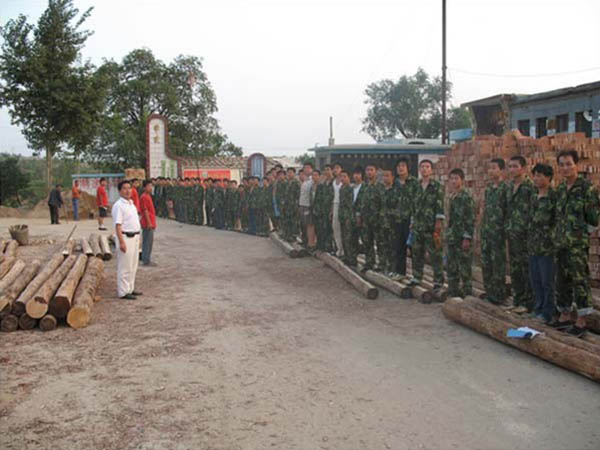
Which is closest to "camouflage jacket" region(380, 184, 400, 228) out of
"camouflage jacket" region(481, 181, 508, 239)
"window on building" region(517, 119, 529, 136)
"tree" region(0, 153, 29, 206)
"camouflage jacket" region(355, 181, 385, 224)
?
"camouflage jacket" region(355, 181, 385, 224)

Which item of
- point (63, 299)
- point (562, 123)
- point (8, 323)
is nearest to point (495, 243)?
point (63, 299)

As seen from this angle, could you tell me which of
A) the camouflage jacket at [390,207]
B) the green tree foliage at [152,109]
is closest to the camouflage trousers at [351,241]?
the camouflage jacket at [390,207]

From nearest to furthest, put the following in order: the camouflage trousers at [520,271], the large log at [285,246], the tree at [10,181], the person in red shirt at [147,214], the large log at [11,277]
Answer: the camouflage trousers at [520,271] < the large log at [11,277] < the person in red shirt at [147,214] < the large log at [285,246] < the tree at [10,181]

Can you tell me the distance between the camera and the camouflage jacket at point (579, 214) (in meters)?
6.19

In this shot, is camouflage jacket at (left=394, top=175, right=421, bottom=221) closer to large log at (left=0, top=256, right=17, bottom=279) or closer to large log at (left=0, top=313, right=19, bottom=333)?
large log at (left=0, top=313, right=19, bottom=333)

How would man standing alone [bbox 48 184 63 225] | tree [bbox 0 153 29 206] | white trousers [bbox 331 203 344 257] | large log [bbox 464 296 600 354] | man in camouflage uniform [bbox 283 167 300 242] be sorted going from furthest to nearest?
tree [bbox 0 153 29 206] < man standing alone [bbox 48 184 63 225] < man in camouflage uniform [bbox 283 167 300 242] < white trousers [bbox 331 203 344 257] < large log [bbox 464 296 600 354]

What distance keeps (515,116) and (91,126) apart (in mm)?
19339

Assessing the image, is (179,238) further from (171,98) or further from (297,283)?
(171,98)

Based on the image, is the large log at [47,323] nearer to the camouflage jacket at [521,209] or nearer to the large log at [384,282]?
the large log at [384,282]

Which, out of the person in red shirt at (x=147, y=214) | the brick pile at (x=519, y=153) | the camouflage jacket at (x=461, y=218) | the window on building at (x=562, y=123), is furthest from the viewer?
the window on building at (x=562, y=123)

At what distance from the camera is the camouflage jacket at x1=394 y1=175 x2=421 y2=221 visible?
A: 9.49 meters

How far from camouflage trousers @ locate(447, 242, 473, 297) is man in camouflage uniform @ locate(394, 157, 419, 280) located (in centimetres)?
118

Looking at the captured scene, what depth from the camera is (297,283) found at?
1048 cm

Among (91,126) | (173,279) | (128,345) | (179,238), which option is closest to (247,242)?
(179,238)
